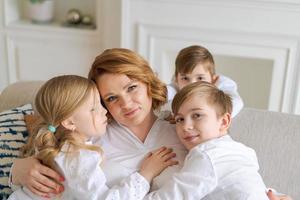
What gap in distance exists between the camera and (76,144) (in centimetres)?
133

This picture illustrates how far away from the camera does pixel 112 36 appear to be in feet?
10.0

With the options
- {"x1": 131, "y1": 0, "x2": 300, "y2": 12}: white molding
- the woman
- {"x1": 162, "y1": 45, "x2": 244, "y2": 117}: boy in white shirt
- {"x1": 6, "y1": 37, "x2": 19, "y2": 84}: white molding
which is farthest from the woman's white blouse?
{"x1": 6, "y1": 37, "x2": 19, "y2": 84}: white molding

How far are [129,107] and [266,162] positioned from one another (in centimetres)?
53

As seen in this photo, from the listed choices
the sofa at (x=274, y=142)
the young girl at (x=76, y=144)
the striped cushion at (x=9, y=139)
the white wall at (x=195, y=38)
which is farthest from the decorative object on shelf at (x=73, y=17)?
the young girl at (x=76, y=144)

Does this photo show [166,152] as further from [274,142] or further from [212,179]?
[274,142]

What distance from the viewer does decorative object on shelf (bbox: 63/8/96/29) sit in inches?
128

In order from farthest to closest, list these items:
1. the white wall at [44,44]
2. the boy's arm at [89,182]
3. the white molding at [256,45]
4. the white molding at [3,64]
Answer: the white molding at [3,64], the white wall at [44,44], the white molding at [256,45], the boy's arm at [89,182]

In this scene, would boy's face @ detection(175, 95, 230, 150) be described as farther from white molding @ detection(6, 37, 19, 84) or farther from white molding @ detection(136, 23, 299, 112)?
white molding @ detection(6, 37, 19, 84)

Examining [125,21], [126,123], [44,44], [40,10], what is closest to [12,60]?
[44,44]

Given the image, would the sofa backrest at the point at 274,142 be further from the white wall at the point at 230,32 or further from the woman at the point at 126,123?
the white wall at the point at 230,32

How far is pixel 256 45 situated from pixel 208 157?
5.51ft

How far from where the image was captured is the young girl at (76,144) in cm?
129

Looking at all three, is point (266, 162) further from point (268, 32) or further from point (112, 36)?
point (112, 36)

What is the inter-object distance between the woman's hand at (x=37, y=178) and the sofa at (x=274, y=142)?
47cm
